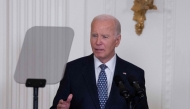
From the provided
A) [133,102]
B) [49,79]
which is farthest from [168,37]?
[133,102]

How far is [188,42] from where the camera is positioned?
137 inches

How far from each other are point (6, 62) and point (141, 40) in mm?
1057

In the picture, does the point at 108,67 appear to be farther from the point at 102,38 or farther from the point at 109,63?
the point at 102,38

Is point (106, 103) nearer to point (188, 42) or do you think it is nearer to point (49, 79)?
point (49, 79)

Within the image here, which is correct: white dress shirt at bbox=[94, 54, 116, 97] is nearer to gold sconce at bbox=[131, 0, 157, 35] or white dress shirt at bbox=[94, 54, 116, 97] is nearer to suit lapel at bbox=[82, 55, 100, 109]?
suit lapel at bbox=[82, 55, 100, 109]

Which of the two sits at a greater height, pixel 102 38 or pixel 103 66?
pixel 102 38

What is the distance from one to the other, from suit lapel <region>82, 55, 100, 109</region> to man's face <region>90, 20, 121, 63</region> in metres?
0.10

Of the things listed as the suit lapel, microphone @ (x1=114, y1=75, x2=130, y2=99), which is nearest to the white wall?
the suit lapel

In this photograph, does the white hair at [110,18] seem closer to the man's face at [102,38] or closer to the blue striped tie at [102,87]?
the man's face at [102,38]

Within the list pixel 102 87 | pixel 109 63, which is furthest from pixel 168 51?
pixel 102 87

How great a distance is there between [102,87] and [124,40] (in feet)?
3.15

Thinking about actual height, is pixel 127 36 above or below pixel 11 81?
above

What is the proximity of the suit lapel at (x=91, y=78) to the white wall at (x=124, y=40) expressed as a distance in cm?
79

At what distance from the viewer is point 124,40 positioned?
3424mm
